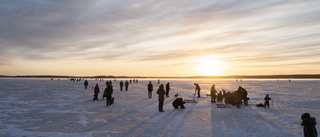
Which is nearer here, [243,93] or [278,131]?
[278,131]

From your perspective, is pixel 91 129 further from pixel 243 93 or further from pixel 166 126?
pixel 243 93

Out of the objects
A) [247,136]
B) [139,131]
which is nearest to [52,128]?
[139,131]

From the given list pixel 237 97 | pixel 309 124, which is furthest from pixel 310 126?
pixel 237 97

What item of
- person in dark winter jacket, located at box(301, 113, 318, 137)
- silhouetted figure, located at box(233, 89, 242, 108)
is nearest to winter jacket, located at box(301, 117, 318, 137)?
person in dark winter jacket, located at box(301, 113, 318, 137)

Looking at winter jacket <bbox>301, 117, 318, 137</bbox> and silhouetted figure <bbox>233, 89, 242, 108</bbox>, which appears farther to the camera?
silhouetted figure <bbox>233, 89, 242, 108</bbox>

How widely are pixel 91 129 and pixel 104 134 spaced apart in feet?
3.49

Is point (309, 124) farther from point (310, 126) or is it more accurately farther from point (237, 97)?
point (237, 97)

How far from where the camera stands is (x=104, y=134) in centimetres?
790

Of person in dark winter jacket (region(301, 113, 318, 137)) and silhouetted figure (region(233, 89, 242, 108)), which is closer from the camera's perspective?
person in dark winter jacket (region(301, 113, 318, 137))

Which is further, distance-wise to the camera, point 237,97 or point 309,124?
point 237,97

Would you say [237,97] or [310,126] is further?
[237,97]

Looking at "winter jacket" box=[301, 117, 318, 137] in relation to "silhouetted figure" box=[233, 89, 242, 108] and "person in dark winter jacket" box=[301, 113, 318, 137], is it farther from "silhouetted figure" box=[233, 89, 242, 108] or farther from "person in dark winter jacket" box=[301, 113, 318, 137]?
"silhouetted figure" box=[233, 89, 242, 108]

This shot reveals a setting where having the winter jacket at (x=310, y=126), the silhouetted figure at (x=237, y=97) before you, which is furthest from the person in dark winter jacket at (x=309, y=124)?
the silhouetted figure at (x=237, y=97)

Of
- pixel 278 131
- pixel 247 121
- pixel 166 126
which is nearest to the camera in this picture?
pixel 278 131
